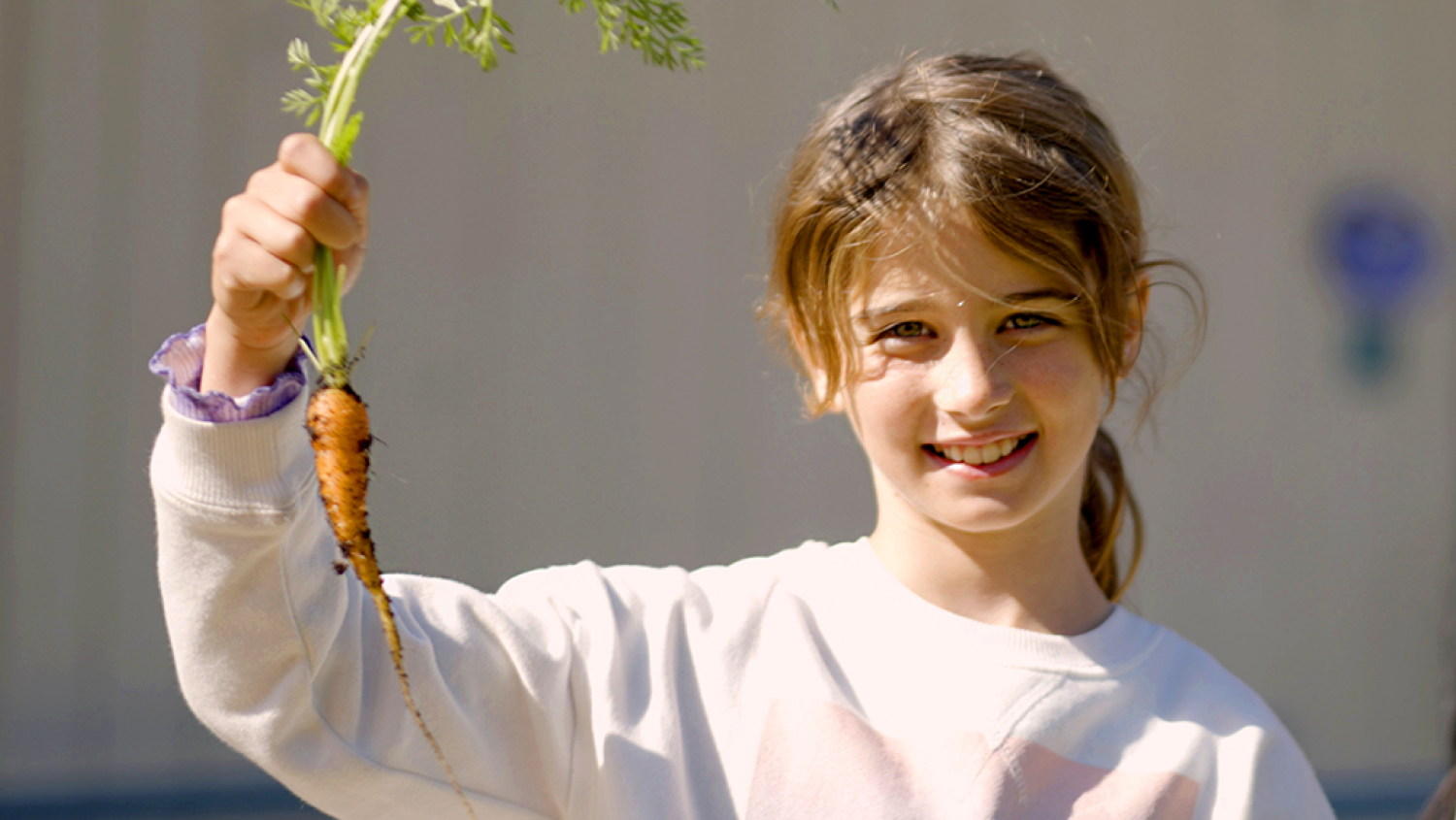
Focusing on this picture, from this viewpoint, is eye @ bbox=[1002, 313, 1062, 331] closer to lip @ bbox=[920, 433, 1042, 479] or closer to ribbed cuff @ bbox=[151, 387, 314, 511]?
lip @ bbox=[920, 433, 1042, 479]

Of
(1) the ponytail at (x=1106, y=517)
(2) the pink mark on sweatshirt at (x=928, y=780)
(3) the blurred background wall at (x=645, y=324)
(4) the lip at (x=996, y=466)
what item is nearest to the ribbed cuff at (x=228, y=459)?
(2) the pink mark on sweatshirt at (x=928, y=780)

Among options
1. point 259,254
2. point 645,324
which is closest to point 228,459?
point 259,254

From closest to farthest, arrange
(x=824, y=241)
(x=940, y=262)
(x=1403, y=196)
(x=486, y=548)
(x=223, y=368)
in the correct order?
1. (x=223, y=368)
2. (x=940, y=262)
3. (x=824, y=241)
4. (x=486, y=548)
5. (x=1403, y=196)

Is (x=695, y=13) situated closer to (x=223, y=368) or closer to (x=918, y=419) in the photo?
(x=918, y=419)

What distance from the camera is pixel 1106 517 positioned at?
5.96 feet

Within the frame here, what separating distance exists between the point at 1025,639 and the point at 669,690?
0.46 metres

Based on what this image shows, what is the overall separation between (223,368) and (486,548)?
290 centimetres

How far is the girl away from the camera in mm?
1211

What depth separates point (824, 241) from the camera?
5.07ft

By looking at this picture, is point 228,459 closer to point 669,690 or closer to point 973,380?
point 669,690

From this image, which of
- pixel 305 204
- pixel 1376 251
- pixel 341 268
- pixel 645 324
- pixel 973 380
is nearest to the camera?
pixel 305 204

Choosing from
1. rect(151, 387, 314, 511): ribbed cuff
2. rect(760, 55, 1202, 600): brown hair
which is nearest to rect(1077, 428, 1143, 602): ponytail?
rect(760, 55, 1202, 600): brown hair

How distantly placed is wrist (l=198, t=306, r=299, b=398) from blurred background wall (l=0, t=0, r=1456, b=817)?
2.64m

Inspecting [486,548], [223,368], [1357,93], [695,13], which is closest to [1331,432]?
[1357,93]
